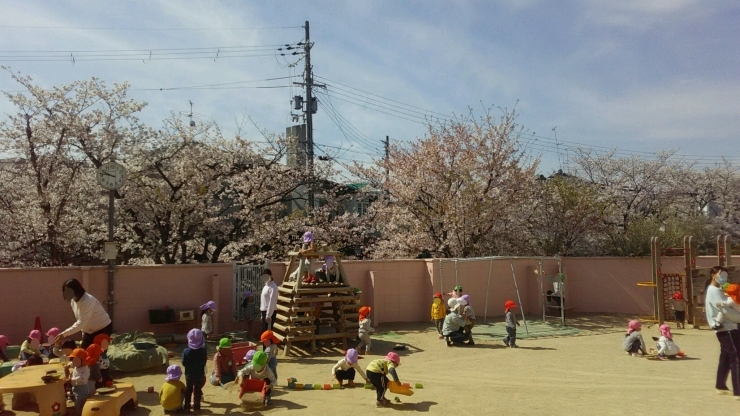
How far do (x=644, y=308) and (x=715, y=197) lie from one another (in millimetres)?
16937

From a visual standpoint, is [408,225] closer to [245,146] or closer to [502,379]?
[245,146]

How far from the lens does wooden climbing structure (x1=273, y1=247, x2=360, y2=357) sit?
10.7 meters

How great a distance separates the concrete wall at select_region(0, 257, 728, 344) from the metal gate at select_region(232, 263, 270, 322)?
0.17m

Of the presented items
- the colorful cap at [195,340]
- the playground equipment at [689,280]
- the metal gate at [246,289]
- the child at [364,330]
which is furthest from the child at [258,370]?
the playground equipment at [689,280]

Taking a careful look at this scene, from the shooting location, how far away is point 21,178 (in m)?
14.4

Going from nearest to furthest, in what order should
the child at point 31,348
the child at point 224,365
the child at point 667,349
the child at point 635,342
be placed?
1. the child at point 224,365
2. the child at point 31,348
3. the child at point 667,349
4. the child at point 635,342

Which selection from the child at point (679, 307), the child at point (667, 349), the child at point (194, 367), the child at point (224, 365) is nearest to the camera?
the child at point (194, 367)

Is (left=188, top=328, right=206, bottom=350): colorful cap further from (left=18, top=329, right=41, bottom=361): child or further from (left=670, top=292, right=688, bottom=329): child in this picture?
(left=670, top=292, right=688, bottom=329): child

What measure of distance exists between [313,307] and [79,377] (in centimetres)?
534

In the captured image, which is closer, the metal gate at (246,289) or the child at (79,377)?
the child at (79,377)

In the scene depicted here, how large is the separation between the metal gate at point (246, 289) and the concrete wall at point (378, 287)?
17 centimetres

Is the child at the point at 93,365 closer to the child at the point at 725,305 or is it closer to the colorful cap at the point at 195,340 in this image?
the colorful cap at the point at 195,340

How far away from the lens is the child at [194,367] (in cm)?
668

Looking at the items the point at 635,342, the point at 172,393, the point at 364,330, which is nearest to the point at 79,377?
the point at 172,393
